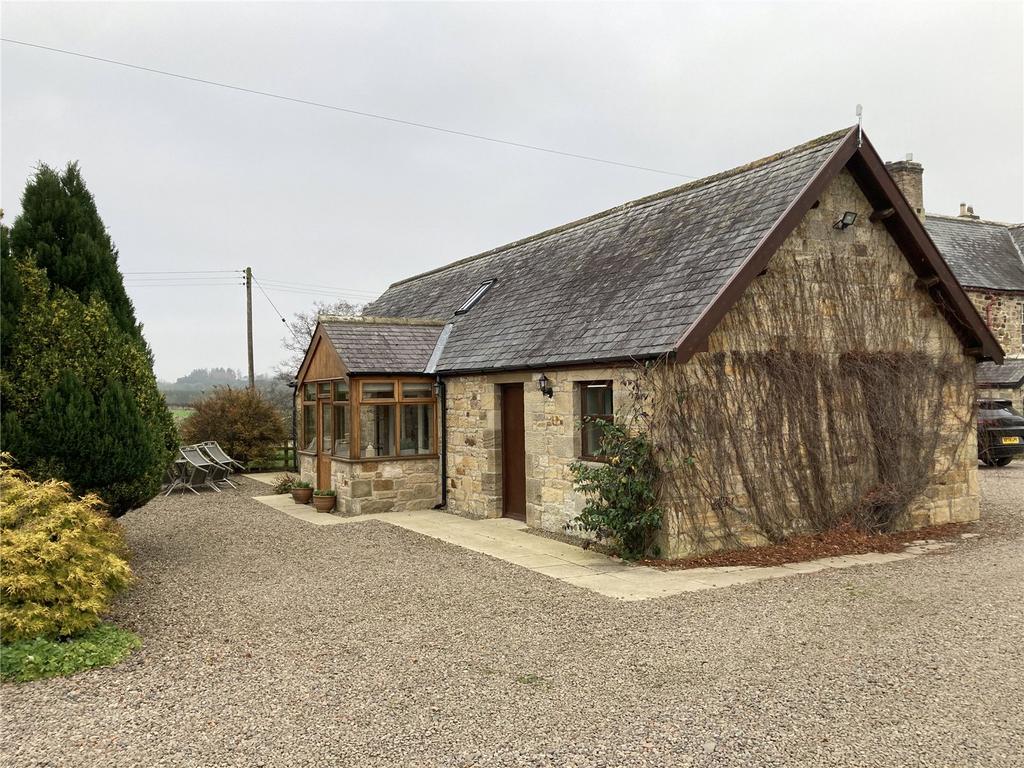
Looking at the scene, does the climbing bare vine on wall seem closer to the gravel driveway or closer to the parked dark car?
the gravel driveway

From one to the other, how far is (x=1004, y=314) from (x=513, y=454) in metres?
20.3

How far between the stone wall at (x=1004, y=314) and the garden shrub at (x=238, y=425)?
21.9 m

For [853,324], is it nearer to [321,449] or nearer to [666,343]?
[666,343]

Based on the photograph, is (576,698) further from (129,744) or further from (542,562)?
(542,562)

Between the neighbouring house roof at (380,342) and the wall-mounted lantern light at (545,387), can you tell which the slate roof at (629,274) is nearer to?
the wall-mounted lantern light at (545,387)

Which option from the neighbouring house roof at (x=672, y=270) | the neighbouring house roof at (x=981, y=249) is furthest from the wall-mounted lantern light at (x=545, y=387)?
the neighbouring house roof at (x=981, y=249)

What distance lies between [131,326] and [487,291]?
8.28 meters

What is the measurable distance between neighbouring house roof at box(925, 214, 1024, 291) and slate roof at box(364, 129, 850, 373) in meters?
15.6

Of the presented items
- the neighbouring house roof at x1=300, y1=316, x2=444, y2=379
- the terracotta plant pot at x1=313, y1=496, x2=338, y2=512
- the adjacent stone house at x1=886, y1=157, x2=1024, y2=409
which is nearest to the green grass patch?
the neighbouring house roof at x1=300, y1=316, x2=444, y2=379

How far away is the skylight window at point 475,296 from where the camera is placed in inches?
642

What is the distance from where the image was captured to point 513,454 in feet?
42.3

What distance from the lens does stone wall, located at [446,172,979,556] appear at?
1003 cm

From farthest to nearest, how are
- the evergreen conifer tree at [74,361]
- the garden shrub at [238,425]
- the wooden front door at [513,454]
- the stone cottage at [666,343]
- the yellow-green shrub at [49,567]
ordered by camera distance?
the garden shrub at [238,425]
the wooden front door at [513,454]
the stone cottage at [666,343]
the evergreen conifer tree at [74,361]
the yellow-green shrub at [49,567]

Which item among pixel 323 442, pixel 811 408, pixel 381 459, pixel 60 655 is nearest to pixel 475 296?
pixel 323 442
